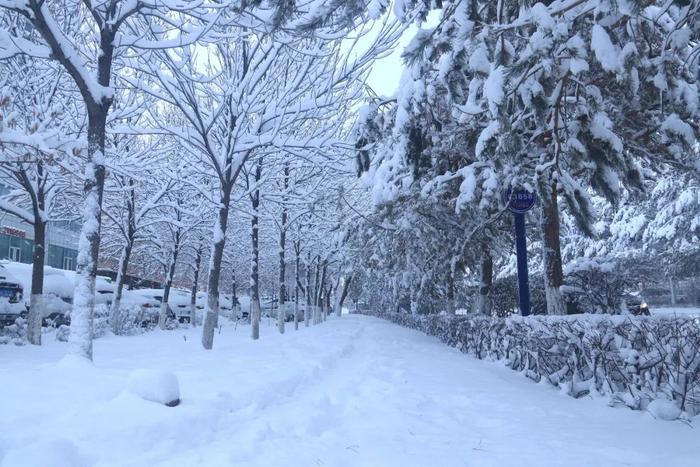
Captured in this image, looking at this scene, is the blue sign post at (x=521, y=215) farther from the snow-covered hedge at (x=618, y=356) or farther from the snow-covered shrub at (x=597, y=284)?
the snow-covered shrub at (x=597, y=284)

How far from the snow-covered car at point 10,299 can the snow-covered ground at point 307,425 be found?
25.8ft

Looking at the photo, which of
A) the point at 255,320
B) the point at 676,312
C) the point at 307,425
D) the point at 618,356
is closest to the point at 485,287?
the point at 255,320

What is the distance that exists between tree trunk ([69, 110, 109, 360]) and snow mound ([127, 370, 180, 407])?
84.2 inches

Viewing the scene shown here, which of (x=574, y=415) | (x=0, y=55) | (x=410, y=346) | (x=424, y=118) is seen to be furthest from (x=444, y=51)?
(x=410, y=346)

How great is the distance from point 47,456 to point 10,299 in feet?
37.4

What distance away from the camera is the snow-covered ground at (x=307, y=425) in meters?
3.50

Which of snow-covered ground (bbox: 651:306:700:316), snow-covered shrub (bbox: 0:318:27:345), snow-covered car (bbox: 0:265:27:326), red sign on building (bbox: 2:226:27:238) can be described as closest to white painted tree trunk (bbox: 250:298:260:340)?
snow-covered shrub (bbox: 0:318:27:345)

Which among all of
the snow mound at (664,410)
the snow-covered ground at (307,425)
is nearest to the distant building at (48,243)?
the snow-covered ground at (307,425)

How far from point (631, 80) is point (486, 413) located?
136 inches

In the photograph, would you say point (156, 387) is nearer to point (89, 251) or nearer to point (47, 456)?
point (47, 456)

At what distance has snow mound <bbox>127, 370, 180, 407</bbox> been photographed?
4397 millimetres

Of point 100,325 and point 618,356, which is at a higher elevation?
point 618,356

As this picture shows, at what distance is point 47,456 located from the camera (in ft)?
9.91

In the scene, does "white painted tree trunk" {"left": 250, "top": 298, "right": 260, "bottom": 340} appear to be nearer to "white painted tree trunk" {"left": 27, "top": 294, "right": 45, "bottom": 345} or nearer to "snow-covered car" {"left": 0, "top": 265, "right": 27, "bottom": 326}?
"white painted tree trunk" {"left": 27, "top": 294, "right": 45, "bottom": 345}
